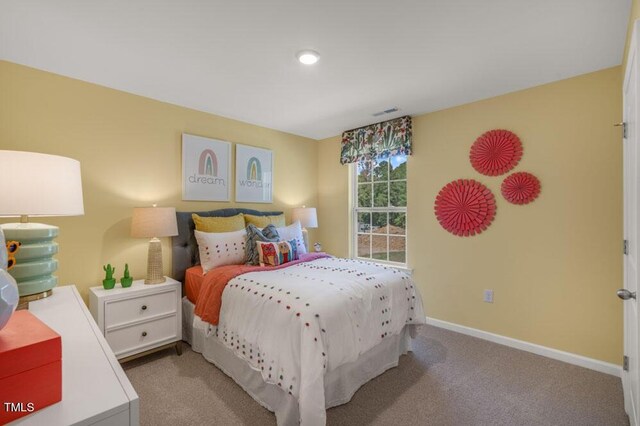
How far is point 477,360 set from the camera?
2447mm

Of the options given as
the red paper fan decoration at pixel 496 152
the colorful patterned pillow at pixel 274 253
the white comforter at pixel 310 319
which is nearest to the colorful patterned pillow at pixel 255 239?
the colorful patterned pillow at pixel 274 253

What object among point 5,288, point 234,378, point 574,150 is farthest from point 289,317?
point 574,150

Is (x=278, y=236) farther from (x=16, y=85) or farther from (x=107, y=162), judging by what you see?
(x=16, y=85)

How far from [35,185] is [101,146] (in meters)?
1.51

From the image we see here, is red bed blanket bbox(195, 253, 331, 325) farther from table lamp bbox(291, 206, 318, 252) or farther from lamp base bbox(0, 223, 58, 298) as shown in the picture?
table lamp bbox(291, 206, 318, 252)

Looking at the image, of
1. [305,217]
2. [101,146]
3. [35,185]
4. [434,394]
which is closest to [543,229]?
[434,394]

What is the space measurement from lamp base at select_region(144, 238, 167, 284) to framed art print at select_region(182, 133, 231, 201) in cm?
69

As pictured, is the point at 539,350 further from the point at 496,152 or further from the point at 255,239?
the point at 255,239

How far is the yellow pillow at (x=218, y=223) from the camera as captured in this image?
116 inches

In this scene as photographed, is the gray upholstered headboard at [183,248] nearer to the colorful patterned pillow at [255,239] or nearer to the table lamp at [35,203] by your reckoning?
the colorful patterned pillow at [255,239]

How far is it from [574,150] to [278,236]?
107 inches

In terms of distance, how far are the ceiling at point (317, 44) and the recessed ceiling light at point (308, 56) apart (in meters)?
0.04

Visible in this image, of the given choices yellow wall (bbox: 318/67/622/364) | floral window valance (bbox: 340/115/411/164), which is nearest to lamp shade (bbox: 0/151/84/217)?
floral window valance (bbox: 340/115/411/164)

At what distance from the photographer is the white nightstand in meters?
2.21
